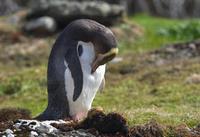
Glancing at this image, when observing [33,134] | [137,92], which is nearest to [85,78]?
[33,134]

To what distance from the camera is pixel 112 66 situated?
2620cm

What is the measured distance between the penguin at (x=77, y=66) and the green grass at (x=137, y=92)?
3.92 feet

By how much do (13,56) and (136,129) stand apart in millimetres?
19761

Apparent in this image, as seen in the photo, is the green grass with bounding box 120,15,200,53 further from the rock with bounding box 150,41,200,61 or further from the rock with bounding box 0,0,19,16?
the rock with bounding box 0,0,19,16

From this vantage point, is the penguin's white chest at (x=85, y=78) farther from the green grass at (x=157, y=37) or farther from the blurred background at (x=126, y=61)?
the green grass at (x=157, y=37)

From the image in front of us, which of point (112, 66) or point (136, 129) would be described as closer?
point (136, 129)

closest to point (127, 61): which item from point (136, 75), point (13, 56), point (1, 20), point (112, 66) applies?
point (112, 66)

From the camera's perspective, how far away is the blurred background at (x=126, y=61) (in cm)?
1792

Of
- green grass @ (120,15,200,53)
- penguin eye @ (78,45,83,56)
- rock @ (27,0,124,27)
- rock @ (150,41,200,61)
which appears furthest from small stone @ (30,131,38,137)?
rock @ (27,0,124,27)

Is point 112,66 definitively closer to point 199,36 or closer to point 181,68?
point 181,68

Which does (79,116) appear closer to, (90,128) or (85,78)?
(85,78)

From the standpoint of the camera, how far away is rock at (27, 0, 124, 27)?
116ft

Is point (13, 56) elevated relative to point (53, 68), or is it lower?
lower

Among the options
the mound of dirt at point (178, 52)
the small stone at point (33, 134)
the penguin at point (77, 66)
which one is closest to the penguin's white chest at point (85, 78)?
the penguin at point (77, 66)
